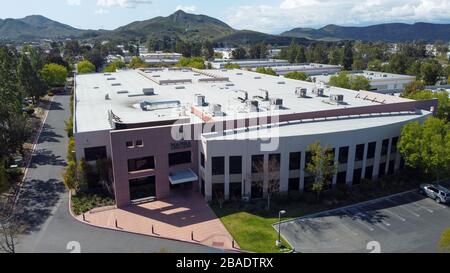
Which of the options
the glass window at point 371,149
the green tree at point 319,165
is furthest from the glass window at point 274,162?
the glass window at point 371,149

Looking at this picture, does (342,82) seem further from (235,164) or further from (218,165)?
→ (218,165)

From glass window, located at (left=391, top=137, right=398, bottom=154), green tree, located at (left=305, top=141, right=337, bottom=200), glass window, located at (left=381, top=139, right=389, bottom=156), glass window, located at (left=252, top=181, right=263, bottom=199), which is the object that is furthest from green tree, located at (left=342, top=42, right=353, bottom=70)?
glass window, located at (left=252, top=181, right=263, bottom=199)

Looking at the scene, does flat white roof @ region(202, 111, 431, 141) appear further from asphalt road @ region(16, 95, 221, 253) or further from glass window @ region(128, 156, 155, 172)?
asphalt road @ region(16, 95, 221, 253)

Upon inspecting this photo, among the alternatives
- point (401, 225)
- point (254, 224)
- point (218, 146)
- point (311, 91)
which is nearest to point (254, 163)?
point (218, 146)

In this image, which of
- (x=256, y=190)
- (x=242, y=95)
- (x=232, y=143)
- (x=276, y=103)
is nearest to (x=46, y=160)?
(x=232, y=143)

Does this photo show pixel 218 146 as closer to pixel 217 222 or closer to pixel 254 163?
pixel 254 163
